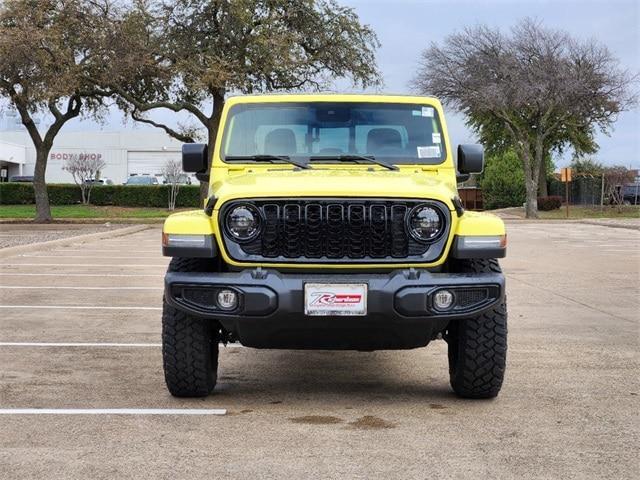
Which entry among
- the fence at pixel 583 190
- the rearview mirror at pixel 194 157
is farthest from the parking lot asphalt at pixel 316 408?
the fence at pixel 583 190

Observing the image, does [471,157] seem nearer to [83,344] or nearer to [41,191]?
[83,344]

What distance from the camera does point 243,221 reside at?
18.2 ft

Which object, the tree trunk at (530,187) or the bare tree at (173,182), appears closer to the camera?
the tree trunk at (530,187)

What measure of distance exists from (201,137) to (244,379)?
103ft

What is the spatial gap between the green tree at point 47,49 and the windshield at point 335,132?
23.1 metres

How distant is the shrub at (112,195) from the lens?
46.1 m

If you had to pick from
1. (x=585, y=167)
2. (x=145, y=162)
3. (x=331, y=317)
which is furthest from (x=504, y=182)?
(x=331, y=317)

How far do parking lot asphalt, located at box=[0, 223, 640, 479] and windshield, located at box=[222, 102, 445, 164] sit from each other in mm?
1612

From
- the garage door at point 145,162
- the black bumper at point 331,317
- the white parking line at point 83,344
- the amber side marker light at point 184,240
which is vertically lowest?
the white parking line at point 83,344

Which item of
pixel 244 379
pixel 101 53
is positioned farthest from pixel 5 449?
pixel 101 53

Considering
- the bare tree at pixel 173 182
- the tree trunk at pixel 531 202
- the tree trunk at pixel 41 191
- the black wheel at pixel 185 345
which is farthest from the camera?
the bare tree at pixel 173 182

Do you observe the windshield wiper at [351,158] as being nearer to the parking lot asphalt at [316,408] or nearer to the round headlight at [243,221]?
the round headlight at [243,221]

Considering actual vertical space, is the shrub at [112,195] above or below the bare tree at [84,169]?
below

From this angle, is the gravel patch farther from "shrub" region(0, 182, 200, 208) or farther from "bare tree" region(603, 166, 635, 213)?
"bare tree" region(603, 166, 635, 213)
